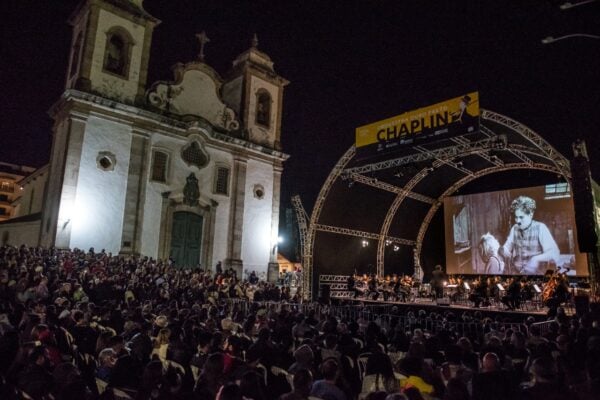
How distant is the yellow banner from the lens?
18928mm

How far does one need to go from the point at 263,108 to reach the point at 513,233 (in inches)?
722

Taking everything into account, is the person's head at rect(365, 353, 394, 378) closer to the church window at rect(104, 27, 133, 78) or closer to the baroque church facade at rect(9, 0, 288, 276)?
the baroque church facade at rect(9, 0, 288, 276)

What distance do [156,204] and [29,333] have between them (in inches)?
677

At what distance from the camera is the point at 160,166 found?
2400cm

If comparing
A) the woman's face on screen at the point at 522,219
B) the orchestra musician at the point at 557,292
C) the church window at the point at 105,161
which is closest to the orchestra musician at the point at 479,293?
the orchestra musician at the point at 557,292

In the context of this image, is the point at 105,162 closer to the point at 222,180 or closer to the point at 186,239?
the point at 186,239

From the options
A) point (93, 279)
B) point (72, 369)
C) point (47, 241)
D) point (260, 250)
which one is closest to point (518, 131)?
point (260, 250)

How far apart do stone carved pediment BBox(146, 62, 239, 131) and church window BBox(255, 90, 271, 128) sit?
2.16 meters

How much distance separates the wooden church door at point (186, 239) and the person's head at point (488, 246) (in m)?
18.5

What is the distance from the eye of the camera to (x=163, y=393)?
4164mm

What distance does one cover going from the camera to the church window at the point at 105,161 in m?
21.6

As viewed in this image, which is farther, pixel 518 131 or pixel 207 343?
pixel 518 131

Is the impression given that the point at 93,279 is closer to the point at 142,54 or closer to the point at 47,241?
the point at 47,241

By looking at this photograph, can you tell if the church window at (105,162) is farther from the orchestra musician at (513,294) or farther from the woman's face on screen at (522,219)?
the woman's face on screen at (522,219)
